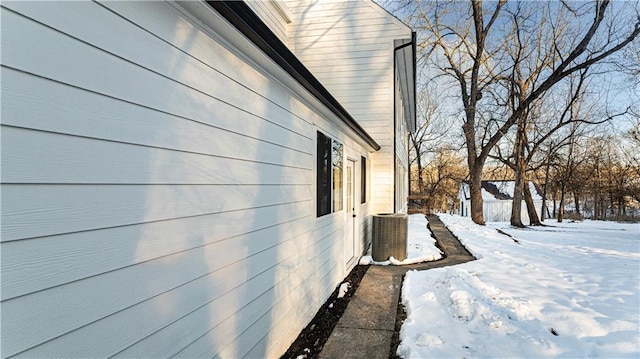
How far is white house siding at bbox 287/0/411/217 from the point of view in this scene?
756 centimetres

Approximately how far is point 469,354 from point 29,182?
344 cm

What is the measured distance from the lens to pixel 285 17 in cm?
777

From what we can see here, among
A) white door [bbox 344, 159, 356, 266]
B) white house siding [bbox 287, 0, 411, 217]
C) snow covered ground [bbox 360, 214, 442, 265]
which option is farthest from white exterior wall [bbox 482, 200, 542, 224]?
white door [bbox 344, 159, 356, 266]

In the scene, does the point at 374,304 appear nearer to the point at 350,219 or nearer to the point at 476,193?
the point at 350,219

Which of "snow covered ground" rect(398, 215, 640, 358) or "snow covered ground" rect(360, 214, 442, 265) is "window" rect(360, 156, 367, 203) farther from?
→ "snow covered ground" rect(398, 215, 640, 358)

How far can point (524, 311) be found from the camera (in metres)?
3.72

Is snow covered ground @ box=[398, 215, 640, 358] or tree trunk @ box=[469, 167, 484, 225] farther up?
tree trunk @ box=[469, 167, 484, 225]

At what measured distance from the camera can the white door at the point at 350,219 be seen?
18.3ft

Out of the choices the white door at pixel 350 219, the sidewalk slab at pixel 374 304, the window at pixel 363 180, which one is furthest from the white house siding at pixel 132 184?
the window at pixel 363 180

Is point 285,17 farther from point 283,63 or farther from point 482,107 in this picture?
point 482,107

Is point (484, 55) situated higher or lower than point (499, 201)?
higher

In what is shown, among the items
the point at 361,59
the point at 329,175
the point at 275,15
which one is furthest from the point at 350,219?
the point at 275,15

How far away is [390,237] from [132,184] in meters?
5.58

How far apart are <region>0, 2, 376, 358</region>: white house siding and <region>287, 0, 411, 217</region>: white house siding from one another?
17.9 feet
